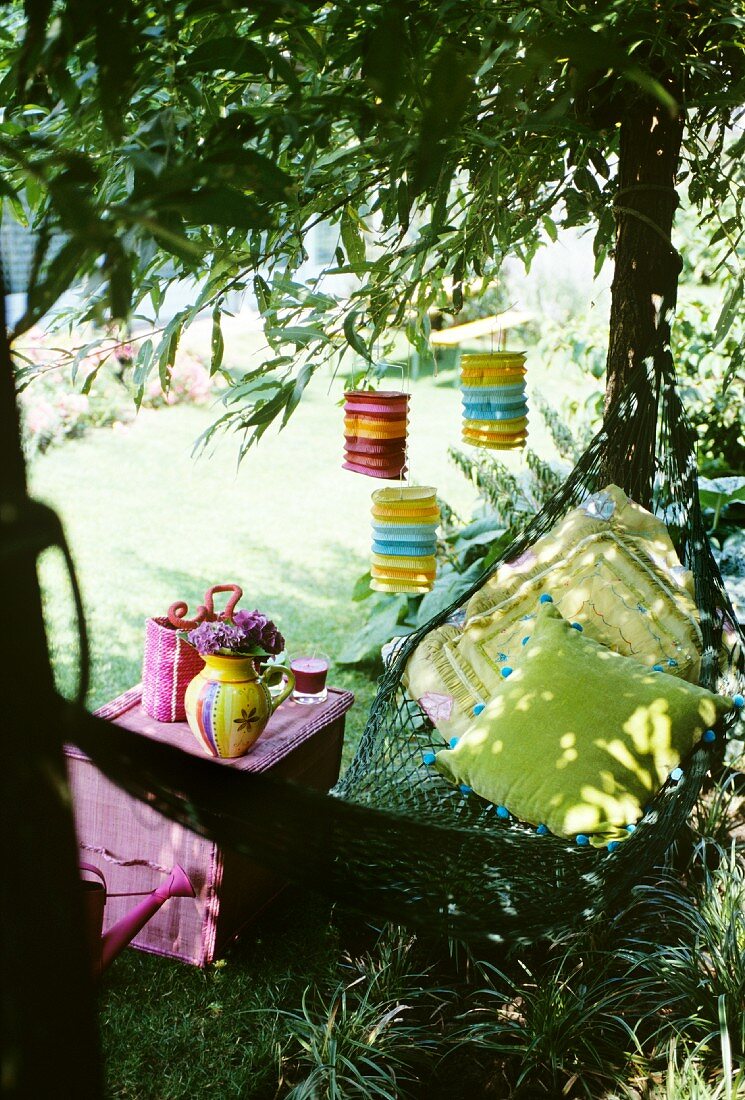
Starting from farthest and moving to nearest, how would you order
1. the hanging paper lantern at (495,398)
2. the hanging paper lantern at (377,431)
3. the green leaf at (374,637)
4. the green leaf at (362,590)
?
the green leaf at (362,590) → the green leaf at (374,637) → the hanging paper lantern at (495,398) → the hanging paper lantern at (377,431)

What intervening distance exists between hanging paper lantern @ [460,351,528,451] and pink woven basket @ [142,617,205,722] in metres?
0.75

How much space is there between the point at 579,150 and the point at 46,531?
1747 mm

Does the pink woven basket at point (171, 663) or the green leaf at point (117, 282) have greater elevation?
the green leaf at point (117, 282)

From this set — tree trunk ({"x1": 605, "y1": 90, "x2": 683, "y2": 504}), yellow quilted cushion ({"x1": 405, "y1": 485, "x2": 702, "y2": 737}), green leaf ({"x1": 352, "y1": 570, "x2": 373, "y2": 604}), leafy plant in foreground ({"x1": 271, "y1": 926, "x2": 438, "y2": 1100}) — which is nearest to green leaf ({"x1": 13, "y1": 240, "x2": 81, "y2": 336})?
leafy plant in foreground ({"x1": 271, "y1": 926, "x2": 438, "y2": 1100})

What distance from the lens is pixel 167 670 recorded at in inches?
79.7

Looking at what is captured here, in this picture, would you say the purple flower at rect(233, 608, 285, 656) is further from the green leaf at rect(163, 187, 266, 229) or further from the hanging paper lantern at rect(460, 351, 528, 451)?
the green leaf at rect(163, 187, 266, 229)

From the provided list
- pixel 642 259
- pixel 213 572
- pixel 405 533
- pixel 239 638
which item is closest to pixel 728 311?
pixel 642 259

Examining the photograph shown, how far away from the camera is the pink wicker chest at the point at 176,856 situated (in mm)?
1886

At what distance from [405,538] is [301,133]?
1202 millimetres

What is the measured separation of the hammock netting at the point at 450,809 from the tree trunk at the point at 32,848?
0.05 meters

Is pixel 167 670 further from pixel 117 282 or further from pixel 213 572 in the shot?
pixel 213 572

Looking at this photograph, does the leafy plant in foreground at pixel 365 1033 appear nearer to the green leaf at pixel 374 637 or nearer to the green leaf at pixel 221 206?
the green leaf at pixel 221 206

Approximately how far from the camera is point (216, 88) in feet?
5.37

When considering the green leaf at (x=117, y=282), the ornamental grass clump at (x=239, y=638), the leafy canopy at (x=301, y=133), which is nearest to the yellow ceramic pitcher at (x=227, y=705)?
the ornamental grass clump at (x=239, y=638)
